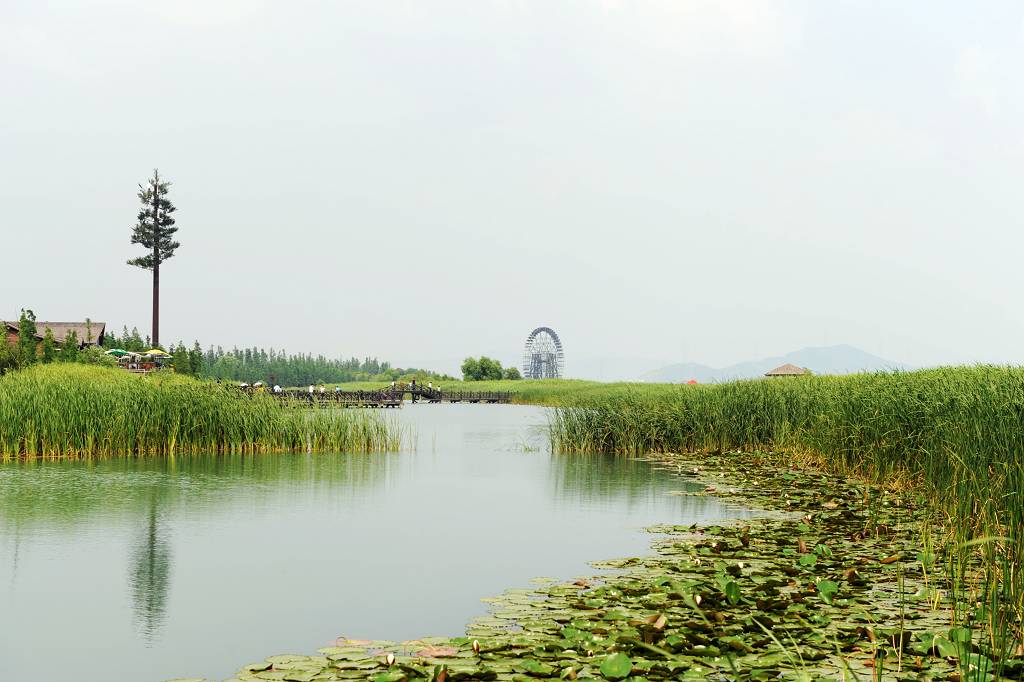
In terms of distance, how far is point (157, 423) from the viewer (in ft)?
61.4

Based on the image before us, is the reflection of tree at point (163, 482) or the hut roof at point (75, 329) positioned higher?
the hut roof at point (75, 329)

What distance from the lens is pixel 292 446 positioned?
20.1 meters

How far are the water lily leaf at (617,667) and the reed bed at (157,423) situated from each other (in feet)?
51.8

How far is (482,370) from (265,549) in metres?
80.3

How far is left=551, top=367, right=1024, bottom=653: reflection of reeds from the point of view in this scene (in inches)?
257

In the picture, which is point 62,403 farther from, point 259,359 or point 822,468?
point 259,359

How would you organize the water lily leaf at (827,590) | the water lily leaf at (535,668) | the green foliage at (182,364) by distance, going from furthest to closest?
the green foliage at (182,364)
the water lily leaf at (827,590)
the water lily leaf at (535,668)

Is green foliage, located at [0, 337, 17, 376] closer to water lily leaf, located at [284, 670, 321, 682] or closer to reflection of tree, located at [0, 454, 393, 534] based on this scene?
reflection of tree, located at [0, 454, 393, 534]

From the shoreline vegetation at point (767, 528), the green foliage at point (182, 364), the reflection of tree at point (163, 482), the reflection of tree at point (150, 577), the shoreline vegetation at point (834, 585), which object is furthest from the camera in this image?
the green foliage at point (182, 364)

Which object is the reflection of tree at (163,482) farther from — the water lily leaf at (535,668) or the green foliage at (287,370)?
the green foliage at (287,370)

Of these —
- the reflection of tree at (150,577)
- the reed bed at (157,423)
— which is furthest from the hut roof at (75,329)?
the reflection of tree at (150,577)

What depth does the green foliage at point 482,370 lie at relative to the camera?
8981cm

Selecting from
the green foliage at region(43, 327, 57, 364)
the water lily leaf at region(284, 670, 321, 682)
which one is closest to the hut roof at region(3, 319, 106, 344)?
the green foliage at region(43, 327, 57, 364)

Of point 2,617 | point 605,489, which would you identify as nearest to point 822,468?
point 605,489
